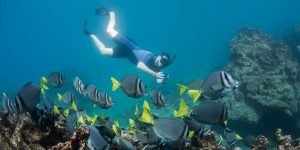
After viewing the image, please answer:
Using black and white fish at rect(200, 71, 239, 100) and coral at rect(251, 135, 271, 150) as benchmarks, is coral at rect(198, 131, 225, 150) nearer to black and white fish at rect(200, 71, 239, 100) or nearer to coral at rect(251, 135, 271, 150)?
black and white fish at rect(200, 71, 239, 100)

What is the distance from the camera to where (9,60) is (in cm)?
16800

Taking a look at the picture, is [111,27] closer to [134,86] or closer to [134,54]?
[134,54]

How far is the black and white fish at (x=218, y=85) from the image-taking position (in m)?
4.82

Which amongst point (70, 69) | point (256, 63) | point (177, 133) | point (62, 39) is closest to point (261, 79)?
point (256, 63)

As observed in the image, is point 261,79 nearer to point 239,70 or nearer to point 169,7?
point 239,70

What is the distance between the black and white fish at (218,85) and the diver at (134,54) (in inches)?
130

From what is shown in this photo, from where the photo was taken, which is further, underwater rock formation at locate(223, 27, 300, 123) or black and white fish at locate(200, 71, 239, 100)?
underwater rock formation at locate(223, 27, 300, 123)

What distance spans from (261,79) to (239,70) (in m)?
2.24

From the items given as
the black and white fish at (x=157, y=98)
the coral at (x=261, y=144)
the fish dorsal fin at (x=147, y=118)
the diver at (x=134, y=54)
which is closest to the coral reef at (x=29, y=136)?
the fish dorsal fin at (x=147, y=118)

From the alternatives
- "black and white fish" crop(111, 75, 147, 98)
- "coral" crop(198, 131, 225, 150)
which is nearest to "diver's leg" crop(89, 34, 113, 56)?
"black and white fish" crop(111, 75, 147, 98)

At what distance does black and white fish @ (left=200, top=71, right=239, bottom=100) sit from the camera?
15.8 feet

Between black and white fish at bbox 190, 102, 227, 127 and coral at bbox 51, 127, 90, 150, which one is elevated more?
coral at bbox 51, 127, 90, 150

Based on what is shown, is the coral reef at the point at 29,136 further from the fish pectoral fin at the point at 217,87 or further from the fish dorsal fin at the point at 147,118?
the fish pectoral fin at the point at 217,87

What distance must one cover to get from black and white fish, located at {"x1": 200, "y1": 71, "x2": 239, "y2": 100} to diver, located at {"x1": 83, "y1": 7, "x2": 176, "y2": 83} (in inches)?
130
